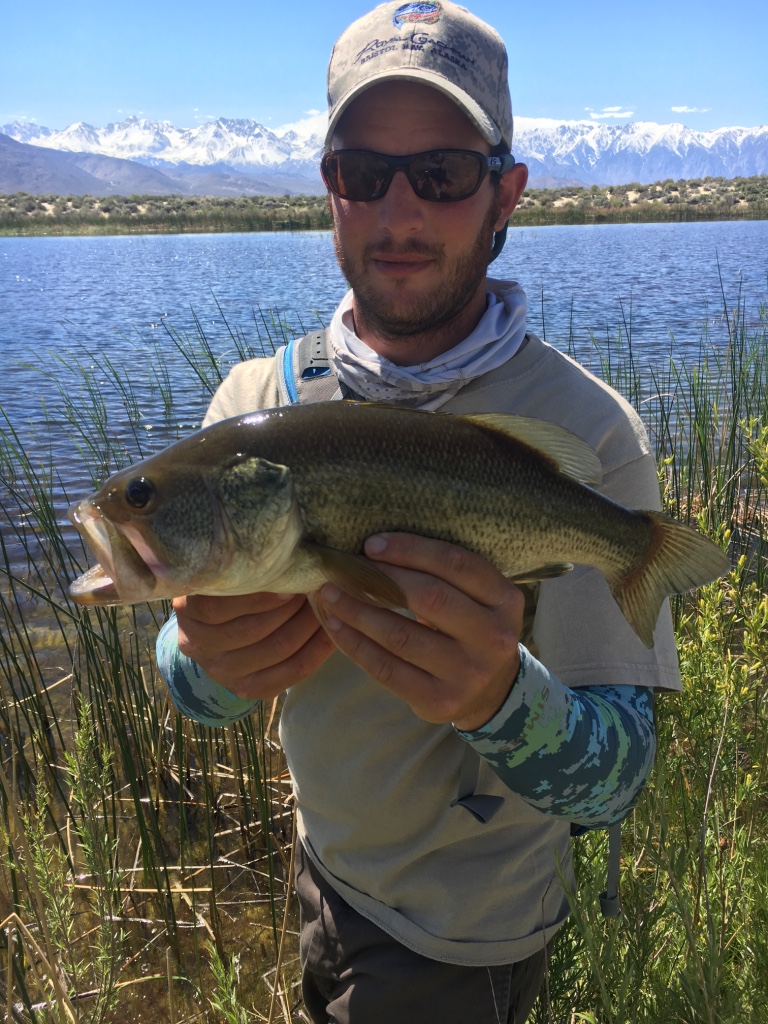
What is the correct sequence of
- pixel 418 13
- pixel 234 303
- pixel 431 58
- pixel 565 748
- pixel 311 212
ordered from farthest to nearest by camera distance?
1. pixel 311 212
2. pixel 234 303
3. pixel 418 13
4. pixel 431 58
5. pixel 565 748

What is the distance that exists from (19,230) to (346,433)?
86.7m

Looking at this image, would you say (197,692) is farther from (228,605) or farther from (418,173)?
(418,173)

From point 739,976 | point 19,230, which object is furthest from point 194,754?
point 19,230

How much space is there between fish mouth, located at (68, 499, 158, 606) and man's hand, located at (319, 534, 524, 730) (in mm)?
419

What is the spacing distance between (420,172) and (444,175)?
0.08 metres

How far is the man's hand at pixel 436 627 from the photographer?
1702mm

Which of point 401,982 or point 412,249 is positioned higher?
point 412,249

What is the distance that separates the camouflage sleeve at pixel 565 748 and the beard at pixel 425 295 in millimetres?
1162

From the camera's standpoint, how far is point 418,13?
8.40 feet

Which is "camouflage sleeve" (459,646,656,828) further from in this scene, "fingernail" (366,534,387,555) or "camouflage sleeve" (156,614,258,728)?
"camouflage sleeve" (156,614,258,728)

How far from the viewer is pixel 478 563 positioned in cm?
174

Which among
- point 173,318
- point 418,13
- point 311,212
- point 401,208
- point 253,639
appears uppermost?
point 311,212

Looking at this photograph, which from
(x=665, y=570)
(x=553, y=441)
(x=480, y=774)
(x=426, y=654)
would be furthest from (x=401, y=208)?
(x=480, y=774)

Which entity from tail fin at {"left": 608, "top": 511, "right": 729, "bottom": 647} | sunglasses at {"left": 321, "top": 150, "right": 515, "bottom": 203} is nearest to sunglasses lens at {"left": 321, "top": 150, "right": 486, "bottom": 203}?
sunglasses at {"left": 321, "top": 150, "right": 515, "bottom": 203}
